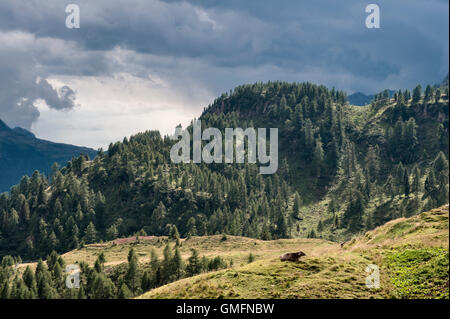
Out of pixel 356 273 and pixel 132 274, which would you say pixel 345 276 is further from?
pixel 132 274

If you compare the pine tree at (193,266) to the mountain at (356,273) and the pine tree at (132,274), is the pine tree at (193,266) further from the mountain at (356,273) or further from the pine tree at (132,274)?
the mountain at (356,273)

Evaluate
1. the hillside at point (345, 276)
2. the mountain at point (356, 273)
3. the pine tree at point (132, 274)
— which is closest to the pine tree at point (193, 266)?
the pine tree at point (132, 274)

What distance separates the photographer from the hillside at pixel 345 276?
5025 centimetres

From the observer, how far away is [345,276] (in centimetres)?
5469

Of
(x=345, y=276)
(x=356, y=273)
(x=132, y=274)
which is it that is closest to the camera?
(x=345, y=276)

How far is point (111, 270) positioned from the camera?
13812cm

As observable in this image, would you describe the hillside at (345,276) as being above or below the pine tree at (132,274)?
above

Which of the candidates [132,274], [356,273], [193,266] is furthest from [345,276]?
[132,274]

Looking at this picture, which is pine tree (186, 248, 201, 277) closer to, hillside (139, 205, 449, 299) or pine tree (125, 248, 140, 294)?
pine tree (125, 248, 140, 294)

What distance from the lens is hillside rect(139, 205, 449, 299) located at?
5025 centimetres

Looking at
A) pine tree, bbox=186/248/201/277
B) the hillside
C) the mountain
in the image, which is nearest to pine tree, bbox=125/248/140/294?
pine tree, bbox=186/248/201/277
